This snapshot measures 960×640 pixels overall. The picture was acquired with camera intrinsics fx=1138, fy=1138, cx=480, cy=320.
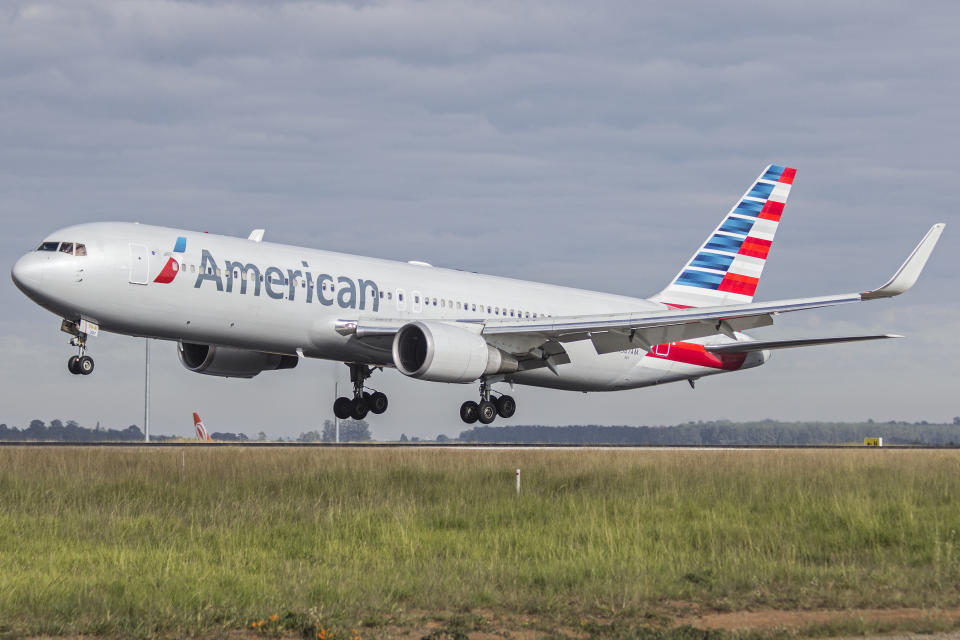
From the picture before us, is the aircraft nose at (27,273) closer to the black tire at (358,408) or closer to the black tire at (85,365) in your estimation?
the black tire at (85,365)

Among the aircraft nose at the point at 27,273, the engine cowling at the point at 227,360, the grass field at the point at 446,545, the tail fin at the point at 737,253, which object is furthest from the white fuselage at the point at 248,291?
the tail fin at the point at 737,253

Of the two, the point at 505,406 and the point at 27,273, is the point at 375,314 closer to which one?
the point at 505,406

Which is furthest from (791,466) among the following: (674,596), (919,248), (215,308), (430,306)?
(674,596)

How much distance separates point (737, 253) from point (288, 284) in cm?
2317

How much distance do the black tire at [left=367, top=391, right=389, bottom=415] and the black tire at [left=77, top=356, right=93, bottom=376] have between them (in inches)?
531

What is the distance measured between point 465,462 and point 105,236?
39.7 feet

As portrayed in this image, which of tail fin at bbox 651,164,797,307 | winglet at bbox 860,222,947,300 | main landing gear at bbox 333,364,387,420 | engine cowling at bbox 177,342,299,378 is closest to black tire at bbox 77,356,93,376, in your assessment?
engine cowling at bbox 177,342,299,378

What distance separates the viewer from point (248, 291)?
33.9 meters

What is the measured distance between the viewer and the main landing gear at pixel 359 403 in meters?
43.3

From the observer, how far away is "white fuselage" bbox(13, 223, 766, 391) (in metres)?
31.6

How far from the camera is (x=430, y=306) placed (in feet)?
130

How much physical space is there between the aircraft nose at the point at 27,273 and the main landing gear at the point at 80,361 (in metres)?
2.00

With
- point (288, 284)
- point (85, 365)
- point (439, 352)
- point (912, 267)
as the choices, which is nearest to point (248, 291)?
point (288, 284)

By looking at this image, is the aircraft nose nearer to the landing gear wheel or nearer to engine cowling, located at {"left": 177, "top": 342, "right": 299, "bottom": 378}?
engine cowling, located at {"left": 177, "top": 342, "right": 299, "bottom": 378}
